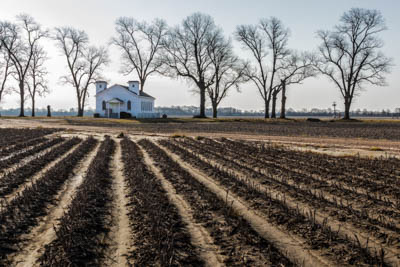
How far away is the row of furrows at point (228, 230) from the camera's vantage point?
4.59 metres

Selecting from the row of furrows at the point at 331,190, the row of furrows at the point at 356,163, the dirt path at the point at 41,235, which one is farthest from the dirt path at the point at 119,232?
the row of furrows at the point at 356,163

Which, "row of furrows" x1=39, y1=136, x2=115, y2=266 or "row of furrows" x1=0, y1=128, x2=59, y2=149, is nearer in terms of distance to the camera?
"row of furrows" x1=39, y1=136, x2=115, y2=266

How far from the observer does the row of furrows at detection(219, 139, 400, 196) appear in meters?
8.74

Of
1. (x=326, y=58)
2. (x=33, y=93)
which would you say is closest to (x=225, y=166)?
(x=326, y=58)

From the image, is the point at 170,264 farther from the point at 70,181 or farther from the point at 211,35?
the point at 211,35

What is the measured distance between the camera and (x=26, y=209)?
6.57 meters

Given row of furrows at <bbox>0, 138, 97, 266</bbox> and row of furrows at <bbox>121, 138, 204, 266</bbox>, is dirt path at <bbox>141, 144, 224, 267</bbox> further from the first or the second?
row of furrows at <bbox>0, 138, 97, 266</bbox>

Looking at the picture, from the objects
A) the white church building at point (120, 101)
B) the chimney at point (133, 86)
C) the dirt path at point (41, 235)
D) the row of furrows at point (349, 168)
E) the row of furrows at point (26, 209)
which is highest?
the chimney at point (133, 86)

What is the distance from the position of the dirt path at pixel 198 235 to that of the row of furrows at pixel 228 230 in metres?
0.09

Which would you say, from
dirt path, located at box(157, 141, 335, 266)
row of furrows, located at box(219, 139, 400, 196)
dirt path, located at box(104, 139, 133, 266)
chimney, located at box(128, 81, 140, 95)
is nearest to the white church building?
chimney, located at box(128, 81, 140, 95)

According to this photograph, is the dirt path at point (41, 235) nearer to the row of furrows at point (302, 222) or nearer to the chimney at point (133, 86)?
the row of furrows at point (302, 222)

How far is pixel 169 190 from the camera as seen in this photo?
834 cm

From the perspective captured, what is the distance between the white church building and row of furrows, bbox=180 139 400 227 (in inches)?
1831

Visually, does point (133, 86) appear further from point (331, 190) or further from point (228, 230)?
point (228, 230)
